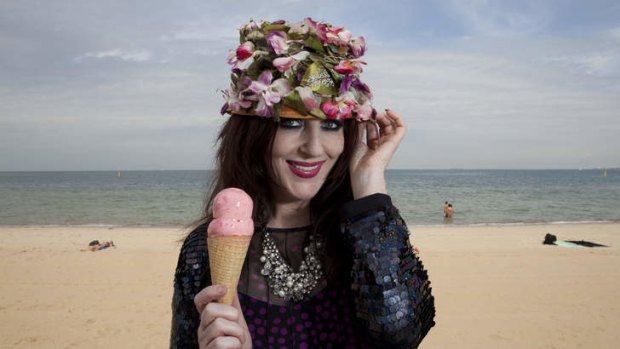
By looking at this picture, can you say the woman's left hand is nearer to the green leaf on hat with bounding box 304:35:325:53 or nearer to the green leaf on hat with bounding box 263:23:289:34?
the green leaf on hat with bounding box 304:35:325:53

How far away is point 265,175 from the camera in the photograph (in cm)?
219

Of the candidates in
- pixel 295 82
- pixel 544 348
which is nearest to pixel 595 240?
pixel 544 348

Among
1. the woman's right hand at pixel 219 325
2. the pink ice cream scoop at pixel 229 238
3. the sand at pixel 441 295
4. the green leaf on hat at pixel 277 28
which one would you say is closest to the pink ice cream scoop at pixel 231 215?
the pink ice cream scoop at pixel 229 238

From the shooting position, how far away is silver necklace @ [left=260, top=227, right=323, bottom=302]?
2.11 metres

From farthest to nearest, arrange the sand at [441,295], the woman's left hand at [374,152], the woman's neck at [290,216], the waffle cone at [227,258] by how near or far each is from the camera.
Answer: the sand at [441,295]
the woman's neck at [290,216]
the woman's left hand at [374,152]
the waffle cone at [227,258]

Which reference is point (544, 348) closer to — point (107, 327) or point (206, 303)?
point (107, 327)

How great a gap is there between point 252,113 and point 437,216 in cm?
2621

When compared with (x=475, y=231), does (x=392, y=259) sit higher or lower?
higher

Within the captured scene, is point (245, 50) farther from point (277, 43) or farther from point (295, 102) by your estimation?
point (295, 102)

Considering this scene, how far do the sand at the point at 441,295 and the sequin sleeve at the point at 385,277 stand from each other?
240 inches

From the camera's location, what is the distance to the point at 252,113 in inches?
80.6

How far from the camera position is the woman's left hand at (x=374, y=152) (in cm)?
206

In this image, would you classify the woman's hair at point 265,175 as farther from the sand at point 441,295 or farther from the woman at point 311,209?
the sand at point 441,295

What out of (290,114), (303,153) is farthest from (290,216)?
(290,114)
